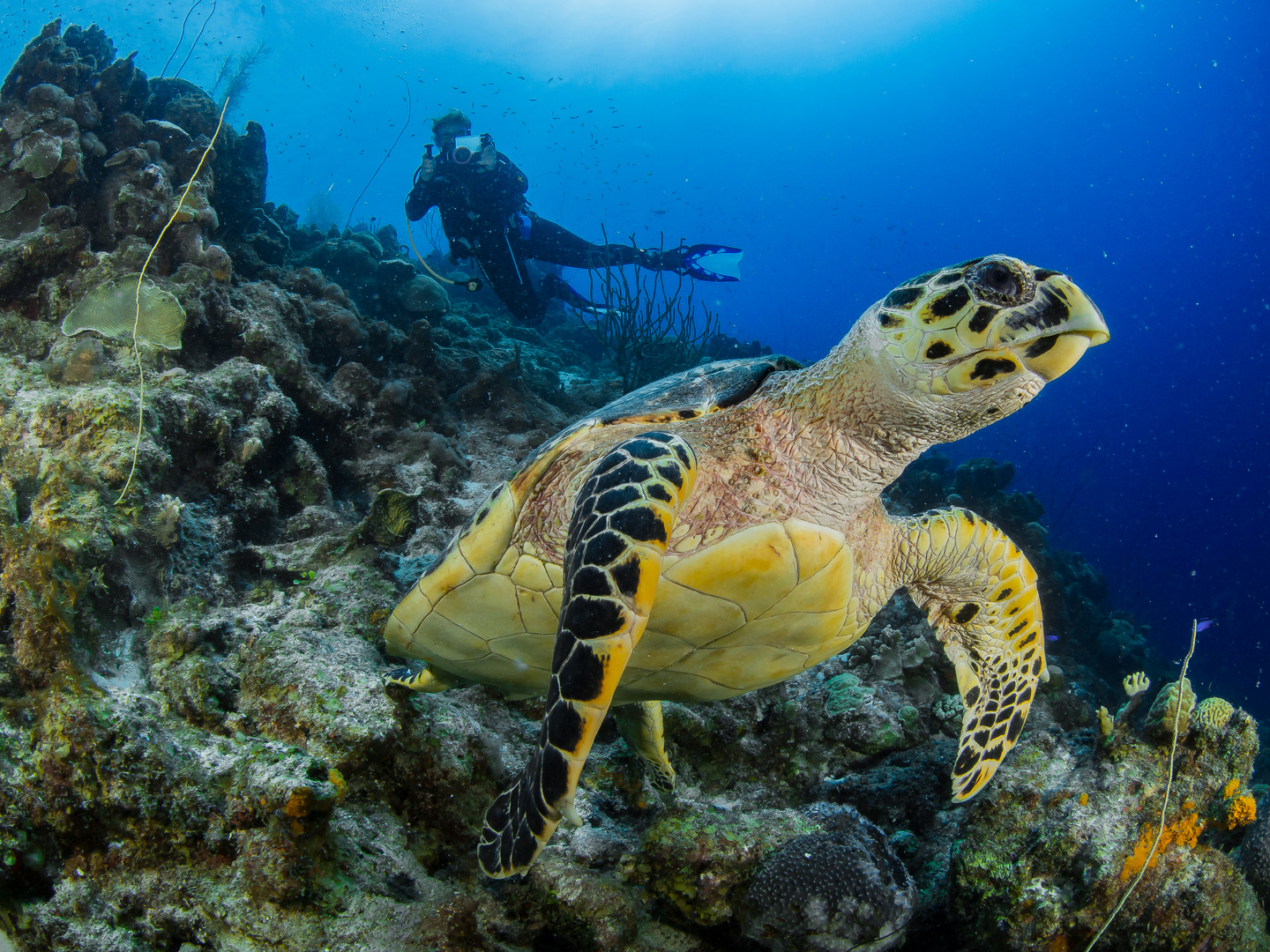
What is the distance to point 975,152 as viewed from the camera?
7125 centimetres

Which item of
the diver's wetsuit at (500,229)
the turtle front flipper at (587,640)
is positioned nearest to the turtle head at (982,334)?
the turtle front flipper at (587,640)

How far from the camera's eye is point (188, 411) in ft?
9.92

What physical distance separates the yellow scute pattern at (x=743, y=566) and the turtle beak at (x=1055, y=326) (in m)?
0.90

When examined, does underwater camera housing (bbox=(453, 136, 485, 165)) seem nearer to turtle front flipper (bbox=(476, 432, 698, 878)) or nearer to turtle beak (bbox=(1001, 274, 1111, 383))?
turtle front flipper (bbox=(476, 432, 698, 878))

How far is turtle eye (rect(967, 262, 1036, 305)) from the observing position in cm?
157

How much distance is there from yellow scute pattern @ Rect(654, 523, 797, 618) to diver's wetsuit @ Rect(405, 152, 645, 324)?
8.09 meters

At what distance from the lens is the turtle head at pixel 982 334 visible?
60.6 inches

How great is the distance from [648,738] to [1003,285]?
2.23 metres

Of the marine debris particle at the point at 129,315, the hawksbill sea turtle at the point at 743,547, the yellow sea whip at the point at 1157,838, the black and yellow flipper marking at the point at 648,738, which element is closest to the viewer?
the hawksbill sea turtle at the point at 743,547

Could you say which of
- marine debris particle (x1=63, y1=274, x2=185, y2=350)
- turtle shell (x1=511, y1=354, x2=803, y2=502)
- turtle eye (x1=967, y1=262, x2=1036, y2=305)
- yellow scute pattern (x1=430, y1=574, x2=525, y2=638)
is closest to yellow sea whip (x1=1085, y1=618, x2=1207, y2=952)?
turtle eye (x1=967, y1=262, x2=1036, y2=305)

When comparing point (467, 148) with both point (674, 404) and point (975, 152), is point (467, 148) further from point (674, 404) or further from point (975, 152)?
point (975, 152)

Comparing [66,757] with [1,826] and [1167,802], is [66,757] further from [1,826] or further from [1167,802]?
[1167,802]

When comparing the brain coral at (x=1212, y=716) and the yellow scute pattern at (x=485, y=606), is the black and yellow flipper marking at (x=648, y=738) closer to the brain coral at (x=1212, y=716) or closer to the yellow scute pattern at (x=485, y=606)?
the yellow scute pattern at (x=485, y=606)

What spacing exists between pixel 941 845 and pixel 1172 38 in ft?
298
